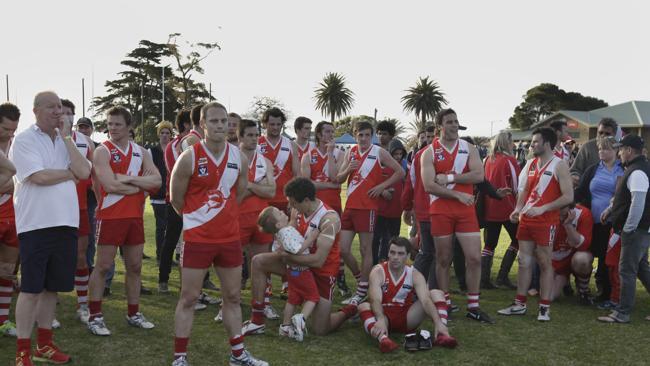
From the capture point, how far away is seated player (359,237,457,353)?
5.33 metres

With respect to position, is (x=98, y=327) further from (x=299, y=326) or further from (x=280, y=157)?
(x=280, y=157)

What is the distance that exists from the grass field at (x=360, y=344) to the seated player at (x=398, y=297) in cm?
23

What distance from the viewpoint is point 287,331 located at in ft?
17.8

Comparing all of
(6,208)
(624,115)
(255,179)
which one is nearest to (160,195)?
(255,179)

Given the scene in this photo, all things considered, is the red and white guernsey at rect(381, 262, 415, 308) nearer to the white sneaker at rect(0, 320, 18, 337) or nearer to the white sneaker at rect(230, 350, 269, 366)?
the white sneaker at rect(230, 350, 269, 366)

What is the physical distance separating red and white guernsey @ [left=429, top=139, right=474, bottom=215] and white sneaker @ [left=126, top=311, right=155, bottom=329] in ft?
10.7

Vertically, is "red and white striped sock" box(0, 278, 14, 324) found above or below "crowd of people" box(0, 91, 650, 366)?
below

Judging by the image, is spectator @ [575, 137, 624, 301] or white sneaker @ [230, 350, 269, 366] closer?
white sneaker @ [230, 350, 269, 366]

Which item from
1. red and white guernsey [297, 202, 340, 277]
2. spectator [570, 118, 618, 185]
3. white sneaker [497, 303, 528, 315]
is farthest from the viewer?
spectator [570, 118, 618, 185]

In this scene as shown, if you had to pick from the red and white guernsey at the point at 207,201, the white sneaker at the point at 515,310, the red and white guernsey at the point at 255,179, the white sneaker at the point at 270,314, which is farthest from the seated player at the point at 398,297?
the red and white guernsey at the point at 207,201

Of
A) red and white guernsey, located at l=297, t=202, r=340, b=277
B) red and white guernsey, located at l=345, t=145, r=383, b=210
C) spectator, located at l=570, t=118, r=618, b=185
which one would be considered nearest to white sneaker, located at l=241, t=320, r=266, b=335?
red and white guernsey, located at l=297, t=202, r=340, b=277

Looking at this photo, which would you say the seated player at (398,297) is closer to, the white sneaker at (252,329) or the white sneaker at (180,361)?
the white sneaker at (252,329)

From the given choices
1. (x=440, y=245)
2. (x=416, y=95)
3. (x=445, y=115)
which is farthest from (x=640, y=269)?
(x=416, y=95)

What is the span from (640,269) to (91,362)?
5.84 meters
